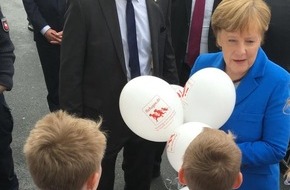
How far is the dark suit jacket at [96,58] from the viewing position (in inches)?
82.0

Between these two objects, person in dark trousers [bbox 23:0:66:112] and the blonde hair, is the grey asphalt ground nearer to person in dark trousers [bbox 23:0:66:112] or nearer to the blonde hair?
person in dark trousers [bbox 23:0:66:112]

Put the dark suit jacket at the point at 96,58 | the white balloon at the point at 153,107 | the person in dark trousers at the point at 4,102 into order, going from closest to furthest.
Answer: the white balloon at the point at 153,107 → the dark suit jacket at the point at 96,58 → the person in dark trousers at the point at 4,102

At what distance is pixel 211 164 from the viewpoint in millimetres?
1302

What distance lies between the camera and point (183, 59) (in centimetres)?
310

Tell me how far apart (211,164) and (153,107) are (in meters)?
0.58

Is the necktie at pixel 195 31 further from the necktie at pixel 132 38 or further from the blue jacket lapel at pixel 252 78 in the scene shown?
the blue jacket lapel at pixel 252 78

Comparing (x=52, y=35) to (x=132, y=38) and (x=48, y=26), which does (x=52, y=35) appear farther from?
(x=132, y=38)

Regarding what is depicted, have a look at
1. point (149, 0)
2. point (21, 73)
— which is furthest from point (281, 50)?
point (21, 73)

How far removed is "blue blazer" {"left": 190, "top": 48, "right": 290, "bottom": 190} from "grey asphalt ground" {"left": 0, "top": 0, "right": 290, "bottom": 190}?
5.05ft

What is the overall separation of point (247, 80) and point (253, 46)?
0.16 m

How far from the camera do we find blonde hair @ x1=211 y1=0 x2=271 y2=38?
5.69ft

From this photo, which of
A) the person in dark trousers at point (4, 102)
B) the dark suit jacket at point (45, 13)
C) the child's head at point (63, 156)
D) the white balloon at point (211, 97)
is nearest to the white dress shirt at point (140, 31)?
the white balloon at point (211, 97)

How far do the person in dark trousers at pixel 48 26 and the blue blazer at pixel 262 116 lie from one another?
2.02 meters

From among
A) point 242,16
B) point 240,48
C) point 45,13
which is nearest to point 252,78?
point 240,48
